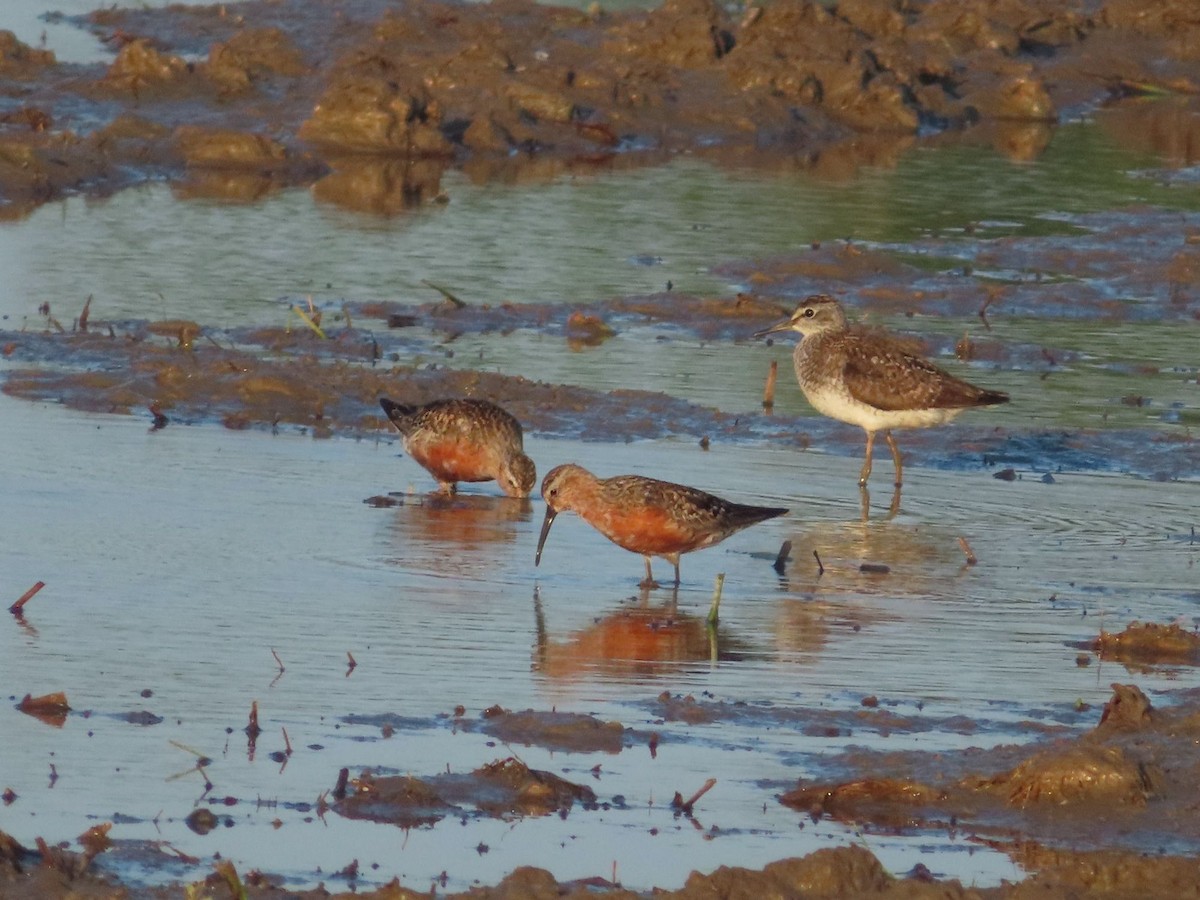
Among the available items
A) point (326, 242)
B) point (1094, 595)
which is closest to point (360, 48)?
point (326, 242)

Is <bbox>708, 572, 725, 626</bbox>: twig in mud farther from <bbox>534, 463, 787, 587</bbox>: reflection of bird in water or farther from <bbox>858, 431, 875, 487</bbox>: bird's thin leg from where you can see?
<bbox>858, 431, 875, 487</bbox>: bird's thin leg

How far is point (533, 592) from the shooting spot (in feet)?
34.2

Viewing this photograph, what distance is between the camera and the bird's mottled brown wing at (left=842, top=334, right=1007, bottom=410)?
13.7 m

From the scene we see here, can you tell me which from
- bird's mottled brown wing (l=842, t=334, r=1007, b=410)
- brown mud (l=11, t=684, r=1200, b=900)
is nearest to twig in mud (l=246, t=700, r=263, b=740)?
brown mud (l=11, t=684, r=1200, b=900)

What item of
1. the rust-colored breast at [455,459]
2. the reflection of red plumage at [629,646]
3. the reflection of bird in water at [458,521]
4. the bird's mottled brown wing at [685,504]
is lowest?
the reflection of bird in water at [458,521]

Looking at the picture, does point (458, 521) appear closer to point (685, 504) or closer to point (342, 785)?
point (685, 504)

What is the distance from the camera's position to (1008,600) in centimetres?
1057

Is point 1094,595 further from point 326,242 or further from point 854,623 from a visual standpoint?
point 326,242

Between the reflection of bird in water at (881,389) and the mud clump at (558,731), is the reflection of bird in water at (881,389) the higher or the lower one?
the higher one

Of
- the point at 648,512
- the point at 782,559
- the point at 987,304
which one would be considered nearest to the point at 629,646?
the point at 648,512

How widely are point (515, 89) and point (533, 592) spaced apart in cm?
1681

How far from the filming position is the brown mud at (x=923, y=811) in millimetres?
6340

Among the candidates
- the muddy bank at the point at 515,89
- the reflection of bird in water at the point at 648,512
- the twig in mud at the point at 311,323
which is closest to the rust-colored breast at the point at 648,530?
the reflection of bird in water at the point at 648,512

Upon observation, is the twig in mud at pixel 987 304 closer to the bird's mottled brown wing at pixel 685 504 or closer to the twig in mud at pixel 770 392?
the twig in mud at pixel 770 392
